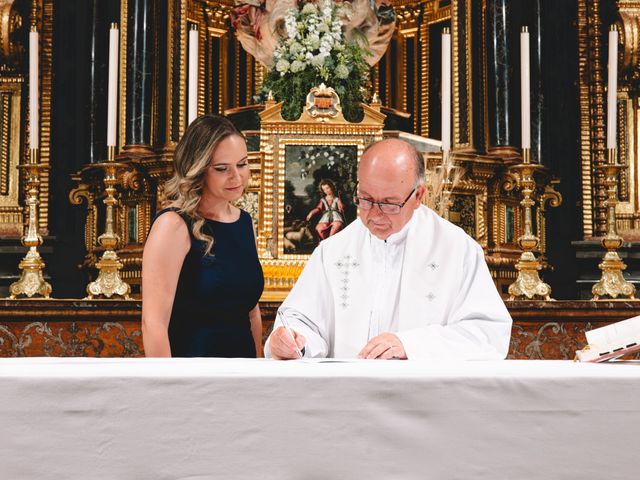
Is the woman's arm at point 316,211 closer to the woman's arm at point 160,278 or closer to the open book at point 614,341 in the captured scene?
the woman's arm at point 160,278

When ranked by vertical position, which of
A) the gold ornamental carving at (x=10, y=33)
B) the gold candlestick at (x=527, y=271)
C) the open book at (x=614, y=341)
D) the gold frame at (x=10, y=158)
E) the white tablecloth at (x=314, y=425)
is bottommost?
the white tablecloth at (x=314, y=425)

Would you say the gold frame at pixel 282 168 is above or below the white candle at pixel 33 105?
below

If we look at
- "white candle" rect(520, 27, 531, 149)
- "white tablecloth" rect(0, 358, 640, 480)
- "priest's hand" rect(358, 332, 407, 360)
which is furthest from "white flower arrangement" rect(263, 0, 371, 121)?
"white tablecloth" rect(0, 358, 640, 480)

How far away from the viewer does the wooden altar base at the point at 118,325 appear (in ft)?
12.2

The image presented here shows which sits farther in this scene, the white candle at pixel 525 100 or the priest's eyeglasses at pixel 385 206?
the white candle at pixel 525 100

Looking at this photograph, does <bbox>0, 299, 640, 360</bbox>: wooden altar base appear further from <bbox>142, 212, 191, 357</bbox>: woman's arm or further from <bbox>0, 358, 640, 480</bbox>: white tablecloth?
<bbox>0, 358, 640, 480</bbox>: white tablecloth

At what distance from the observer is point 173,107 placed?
6250 mm

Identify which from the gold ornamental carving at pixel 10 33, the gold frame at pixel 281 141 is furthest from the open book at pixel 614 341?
the gold ornamental carving at pixel 10 33

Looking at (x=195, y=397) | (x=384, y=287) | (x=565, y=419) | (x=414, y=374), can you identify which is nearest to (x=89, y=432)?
(x=195, y=397)

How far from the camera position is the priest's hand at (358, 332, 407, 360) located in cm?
238

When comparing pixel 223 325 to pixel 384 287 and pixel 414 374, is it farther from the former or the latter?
pixel 414 374

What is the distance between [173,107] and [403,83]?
72.3 inches

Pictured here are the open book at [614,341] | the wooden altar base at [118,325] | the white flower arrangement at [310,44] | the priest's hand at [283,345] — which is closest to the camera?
the open book at [614,341]

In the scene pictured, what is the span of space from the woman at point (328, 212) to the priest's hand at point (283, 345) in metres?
2.11
